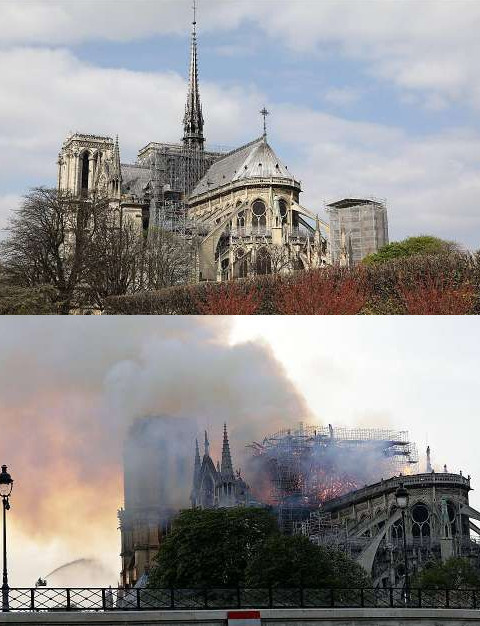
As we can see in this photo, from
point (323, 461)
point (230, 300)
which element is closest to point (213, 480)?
point (323, 461)

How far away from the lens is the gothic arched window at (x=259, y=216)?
84875 mm

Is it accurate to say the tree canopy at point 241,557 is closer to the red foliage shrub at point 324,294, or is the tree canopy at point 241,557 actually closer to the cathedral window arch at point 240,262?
the red foliage shrub at point 324,294

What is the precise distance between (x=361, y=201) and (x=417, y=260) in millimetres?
61576

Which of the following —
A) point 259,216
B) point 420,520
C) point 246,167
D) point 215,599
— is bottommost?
point 215,599

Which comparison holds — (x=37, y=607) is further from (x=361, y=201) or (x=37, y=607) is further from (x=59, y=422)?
(x=361, y=201)

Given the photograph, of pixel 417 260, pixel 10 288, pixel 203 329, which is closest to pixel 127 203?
pixel 10 288

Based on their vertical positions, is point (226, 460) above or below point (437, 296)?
below

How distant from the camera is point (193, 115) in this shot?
11069 cm

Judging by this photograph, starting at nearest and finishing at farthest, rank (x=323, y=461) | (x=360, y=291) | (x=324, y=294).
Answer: (x=323, y=461)
(x=360, y=291)
(x=324, y=294)

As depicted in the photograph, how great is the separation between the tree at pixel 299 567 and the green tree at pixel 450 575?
902mm

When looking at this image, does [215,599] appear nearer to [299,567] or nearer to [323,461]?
[299,567]

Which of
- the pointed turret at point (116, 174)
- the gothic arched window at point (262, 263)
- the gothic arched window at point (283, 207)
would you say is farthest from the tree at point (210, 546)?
the pointed turret at point (116, 174)

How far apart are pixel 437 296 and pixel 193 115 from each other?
9236cm

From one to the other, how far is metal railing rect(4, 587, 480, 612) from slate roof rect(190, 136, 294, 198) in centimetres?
7589
